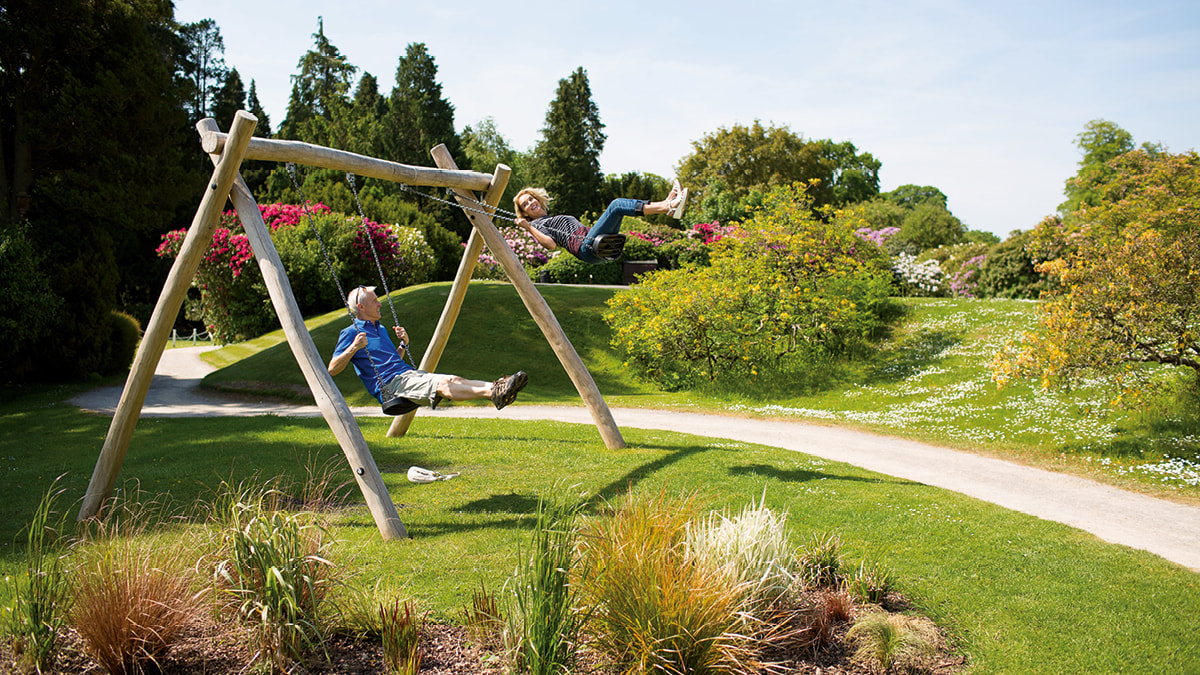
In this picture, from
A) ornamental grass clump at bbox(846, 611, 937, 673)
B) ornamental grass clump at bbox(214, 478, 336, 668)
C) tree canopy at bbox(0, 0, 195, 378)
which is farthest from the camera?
tree canopy at bbox(0, 0, 195, 378)

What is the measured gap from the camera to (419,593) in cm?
515

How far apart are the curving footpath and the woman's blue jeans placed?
A: 4945 mm

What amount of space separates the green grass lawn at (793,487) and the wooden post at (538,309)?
41 cm

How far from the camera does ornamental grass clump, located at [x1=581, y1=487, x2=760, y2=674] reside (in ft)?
13.0

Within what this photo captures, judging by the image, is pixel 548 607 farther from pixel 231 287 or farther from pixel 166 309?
pixel 231 287

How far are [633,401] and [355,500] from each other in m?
9.19

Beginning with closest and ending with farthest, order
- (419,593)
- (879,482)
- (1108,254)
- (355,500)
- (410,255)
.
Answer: (419,593) < (355,500) < (879,482) < (1108,254) < (410,255)

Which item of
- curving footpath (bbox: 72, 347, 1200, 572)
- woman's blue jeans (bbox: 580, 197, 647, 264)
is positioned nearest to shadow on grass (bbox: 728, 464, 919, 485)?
curving footpath (bbox: 72, 347, 1200, 572)

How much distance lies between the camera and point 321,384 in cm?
646

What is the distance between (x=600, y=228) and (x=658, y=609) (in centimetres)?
474

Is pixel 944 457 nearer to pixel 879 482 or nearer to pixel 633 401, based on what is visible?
pixel 879 482

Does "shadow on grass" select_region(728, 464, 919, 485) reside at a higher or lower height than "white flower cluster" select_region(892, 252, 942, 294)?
lower

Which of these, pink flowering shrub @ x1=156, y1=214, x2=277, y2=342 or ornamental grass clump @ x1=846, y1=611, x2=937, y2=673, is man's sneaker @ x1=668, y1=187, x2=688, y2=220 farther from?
pink flowering shrub @ x1=156, y1=214, x2=277, y2=342

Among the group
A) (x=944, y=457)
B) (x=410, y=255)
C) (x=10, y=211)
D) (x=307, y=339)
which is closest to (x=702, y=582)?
(x=307, y=339)
